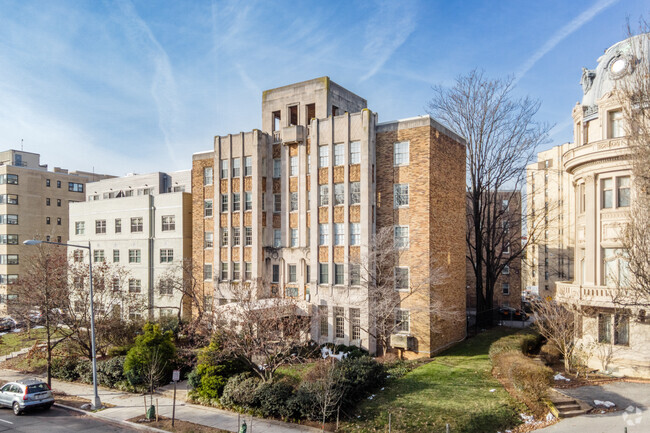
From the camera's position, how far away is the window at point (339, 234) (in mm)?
31125

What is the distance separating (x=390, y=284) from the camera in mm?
29578

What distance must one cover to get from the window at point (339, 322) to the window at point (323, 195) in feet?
25.2

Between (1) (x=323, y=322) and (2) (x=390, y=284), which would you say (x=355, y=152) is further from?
(1) (x=323, y=322)

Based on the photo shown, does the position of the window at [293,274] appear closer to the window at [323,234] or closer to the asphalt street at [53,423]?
the window at [323,234]

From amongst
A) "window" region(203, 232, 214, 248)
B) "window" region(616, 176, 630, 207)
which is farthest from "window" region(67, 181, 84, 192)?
"window" region(616, 176, 630, 207)

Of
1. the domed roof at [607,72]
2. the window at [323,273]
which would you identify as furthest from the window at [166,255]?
the domed roof at [607,72]

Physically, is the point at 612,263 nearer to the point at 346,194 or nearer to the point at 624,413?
the point at 624,413

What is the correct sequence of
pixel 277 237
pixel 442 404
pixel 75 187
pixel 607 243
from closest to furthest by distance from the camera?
pixel 442 404 → pixel 607 243 → pixel 277 237 → pixel 75 187

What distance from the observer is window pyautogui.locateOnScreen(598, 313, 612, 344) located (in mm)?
25562

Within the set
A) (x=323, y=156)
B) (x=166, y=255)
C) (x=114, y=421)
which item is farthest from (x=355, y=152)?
(x=166, y=255)

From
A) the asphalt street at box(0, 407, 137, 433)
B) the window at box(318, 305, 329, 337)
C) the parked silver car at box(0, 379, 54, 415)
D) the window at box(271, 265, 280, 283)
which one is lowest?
the asphalt street at box(0, 407, 137, 433)

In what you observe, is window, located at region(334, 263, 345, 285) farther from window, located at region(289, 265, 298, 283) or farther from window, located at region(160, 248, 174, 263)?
window, located at region(160, 248, 174, 263)

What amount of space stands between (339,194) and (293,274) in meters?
7.53

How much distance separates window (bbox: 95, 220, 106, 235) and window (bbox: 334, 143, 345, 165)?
30.0m
